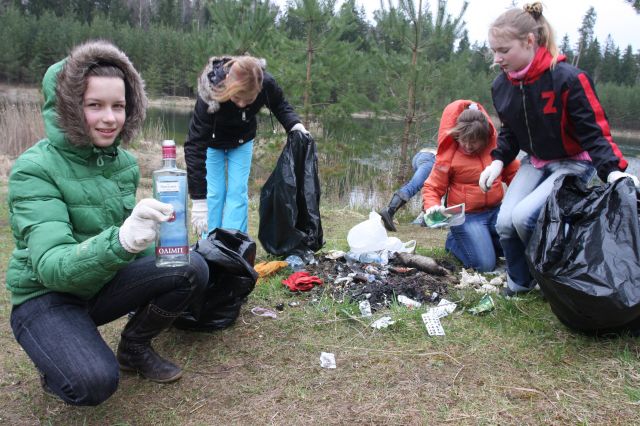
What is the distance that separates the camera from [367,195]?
9078 mm

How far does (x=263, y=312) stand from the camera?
2701 mm

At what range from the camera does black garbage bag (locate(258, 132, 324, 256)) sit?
349 centimetres

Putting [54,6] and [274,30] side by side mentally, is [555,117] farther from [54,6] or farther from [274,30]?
[54,6]

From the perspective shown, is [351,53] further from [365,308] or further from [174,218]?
[174,218]

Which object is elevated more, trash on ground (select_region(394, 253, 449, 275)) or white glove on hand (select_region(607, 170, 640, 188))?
white glove on hand (select_region(607, 170, 640, 188))

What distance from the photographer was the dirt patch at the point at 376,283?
2848 mm

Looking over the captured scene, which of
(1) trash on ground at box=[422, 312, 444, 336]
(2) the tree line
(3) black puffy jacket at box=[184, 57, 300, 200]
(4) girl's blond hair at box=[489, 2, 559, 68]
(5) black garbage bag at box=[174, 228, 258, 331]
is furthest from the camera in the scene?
(2) the tree line

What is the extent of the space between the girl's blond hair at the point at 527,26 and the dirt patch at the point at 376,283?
1386 millimetres

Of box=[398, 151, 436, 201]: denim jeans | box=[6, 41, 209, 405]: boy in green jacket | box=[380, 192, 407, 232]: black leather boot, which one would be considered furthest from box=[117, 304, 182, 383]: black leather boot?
box=[398, 151, 436, 201]: denim jeans

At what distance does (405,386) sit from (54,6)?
6126cm

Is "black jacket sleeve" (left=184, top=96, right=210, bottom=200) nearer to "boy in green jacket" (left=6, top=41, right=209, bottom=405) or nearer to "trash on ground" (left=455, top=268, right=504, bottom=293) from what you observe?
"boy in green jacket" (left=6, top=41, right=209, bottom=405)

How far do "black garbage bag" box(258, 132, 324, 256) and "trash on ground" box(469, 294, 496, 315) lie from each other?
1276 millimetres

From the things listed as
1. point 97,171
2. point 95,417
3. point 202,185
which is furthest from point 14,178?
point 202,185

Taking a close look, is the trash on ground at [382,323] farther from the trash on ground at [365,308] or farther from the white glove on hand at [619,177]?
the white glove on hand at [619,177]
